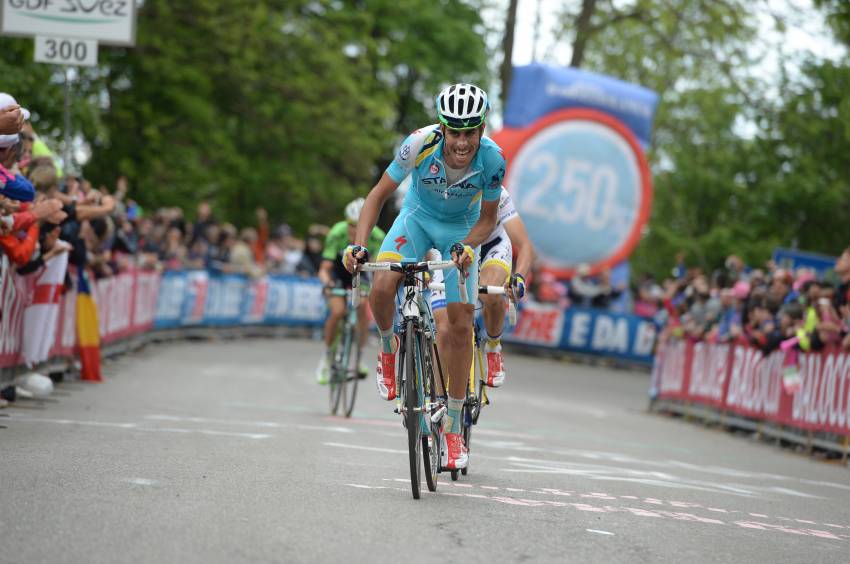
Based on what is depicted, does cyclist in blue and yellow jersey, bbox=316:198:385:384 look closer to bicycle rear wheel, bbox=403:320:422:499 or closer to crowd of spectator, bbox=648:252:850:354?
crowd of spectator, bbox=648:252:850:354

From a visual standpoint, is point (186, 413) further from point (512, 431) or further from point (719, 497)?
point (719, 497)

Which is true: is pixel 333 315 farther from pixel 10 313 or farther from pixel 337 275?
pixel 10 313

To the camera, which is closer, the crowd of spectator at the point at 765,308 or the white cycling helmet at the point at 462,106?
the white cycling helmet at the point at 462,106

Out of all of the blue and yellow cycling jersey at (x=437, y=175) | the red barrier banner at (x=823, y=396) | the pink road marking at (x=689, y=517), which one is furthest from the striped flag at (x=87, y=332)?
the pink road marking at (x=689, y=517)

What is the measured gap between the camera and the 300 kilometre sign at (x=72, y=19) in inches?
609

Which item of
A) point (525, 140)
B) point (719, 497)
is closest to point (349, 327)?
point (719, 497)

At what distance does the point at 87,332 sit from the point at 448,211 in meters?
8.24

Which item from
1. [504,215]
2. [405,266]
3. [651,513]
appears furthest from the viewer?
[504,215]

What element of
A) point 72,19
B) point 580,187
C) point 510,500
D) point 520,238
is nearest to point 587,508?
point 510,500

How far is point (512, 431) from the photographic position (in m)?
15.1

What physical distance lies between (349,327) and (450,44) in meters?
29.5

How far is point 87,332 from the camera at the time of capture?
16.0m

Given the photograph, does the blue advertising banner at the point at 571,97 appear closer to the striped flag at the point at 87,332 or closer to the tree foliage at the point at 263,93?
the tree foliage at the point at 263,93

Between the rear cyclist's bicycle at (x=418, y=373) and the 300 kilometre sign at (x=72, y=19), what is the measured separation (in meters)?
8.26
